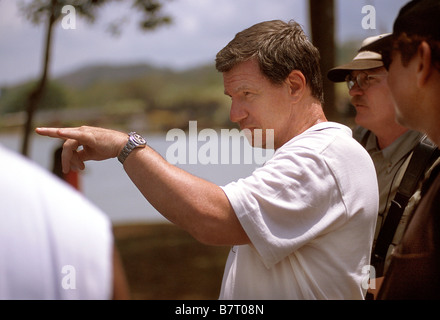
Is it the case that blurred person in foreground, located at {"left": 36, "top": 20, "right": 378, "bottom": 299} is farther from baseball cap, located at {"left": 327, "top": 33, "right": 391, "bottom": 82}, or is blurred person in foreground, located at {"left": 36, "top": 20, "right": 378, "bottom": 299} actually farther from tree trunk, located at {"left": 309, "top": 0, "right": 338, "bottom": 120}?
tree trunk, located at {"left": 309, "top": 0, "right": 338, "bottom": 120}

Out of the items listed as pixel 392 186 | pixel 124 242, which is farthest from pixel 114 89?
pixel 392 186

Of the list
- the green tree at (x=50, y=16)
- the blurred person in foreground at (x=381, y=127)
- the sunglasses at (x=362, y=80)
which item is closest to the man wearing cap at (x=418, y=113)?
the blurred person in foreground at (x=381, y=127)

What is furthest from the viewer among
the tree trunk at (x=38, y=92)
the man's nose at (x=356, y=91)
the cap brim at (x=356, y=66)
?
the tree trunk at (x=38, y=92)

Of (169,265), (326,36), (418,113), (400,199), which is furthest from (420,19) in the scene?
(169,265)

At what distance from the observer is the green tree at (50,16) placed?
4.12m

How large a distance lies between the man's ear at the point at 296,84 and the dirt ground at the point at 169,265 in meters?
3.83

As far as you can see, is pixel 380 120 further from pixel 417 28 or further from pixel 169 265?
pixel 169 265

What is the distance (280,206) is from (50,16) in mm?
3461

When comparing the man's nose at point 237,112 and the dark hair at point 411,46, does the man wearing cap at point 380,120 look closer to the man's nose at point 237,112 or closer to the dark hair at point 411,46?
the man's nose at point 237,112

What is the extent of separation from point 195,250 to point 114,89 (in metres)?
4.98

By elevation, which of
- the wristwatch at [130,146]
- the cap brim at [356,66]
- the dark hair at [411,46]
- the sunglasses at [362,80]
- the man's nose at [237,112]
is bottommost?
the wristwatch at [130,146]

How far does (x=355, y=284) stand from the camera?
1.52m

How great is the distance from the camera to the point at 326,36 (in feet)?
11.8

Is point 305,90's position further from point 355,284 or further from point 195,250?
point 195,250
